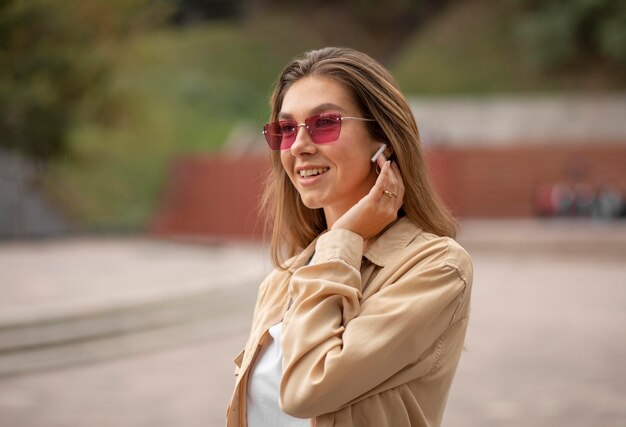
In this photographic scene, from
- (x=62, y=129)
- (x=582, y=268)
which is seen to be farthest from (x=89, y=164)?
(x=582, y=268)

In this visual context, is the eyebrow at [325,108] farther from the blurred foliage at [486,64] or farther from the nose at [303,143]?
the blurred foliage at [486,64]

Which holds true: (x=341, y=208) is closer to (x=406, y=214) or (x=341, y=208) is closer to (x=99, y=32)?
(x=406, y=214)

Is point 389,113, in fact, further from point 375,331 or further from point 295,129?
point 375,331

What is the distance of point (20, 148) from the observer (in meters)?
20.5

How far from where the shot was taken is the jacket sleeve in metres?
1.88

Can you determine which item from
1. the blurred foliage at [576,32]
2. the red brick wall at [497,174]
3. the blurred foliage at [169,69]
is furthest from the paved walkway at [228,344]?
the blurred foliage at [576,32]

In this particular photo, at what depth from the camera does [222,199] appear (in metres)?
23.1

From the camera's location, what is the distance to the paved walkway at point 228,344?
19.4ft

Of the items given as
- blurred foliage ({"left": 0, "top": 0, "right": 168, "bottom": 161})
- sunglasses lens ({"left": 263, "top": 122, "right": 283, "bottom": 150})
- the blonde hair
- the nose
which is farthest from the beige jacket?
blurred foliage ({"left": 0, "top": 0, "right": 168, "bottom": 161})

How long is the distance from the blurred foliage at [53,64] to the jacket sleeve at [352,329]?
12.0m

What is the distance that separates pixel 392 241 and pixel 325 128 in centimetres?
31

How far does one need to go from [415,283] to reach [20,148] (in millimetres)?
19855

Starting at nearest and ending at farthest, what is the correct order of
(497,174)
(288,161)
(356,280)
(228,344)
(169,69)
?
(356,280) < (288,161) < (228,344) < (497,174) < (169,69)

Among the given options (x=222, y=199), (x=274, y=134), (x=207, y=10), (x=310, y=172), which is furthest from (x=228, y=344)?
(x=207, y=10)
